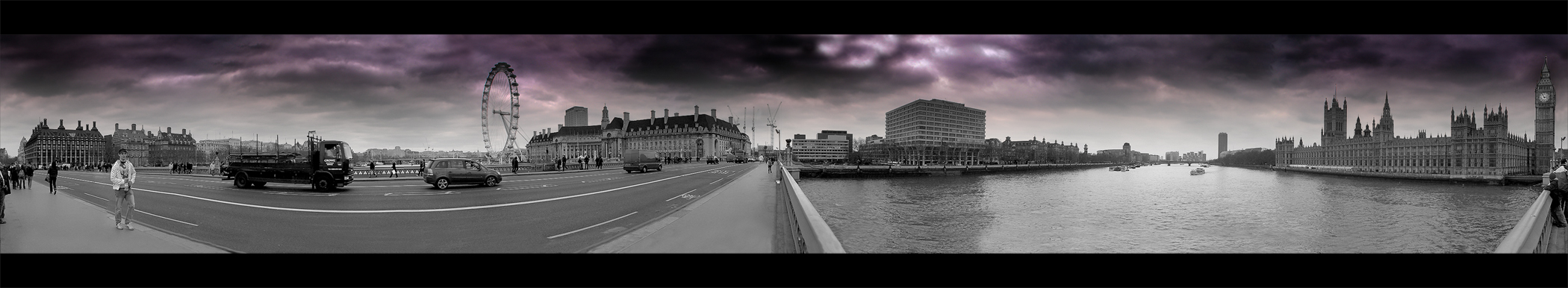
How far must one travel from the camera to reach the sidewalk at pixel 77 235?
274 centimetres

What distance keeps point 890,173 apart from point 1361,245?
1699 inches

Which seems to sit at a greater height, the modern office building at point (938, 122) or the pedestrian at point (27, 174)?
the modern office building at point (938, 122)

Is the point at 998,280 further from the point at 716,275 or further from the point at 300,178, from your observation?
the point at 300,178

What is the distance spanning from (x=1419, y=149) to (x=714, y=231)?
8289 cm

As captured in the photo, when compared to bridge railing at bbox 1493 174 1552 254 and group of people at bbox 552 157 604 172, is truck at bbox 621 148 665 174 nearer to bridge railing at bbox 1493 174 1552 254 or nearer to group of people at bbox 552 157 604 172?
group of people at bbox 552 157 604 172

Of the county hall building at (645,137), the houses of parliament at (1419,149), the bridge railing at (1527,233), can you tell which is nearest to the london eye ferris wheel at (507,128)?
the county hall building at (645,137)

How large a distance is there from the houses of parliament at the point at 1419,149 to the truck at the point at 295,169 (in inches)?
2133

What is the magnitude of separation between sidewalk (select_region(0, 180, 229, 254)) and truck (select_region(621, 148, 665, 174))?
13.8m

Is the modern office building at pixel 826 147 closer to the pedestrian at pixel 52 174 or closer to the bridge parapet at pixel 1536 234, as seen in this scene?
the bridge parapet at pixel 1536 234

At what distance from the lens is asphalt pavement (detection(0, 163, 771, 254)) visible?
397 centimetres

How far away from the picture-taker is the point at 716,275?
90.9 inches

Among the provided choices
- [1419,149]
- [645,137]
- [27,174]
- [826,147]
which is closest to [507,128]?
[645,137]

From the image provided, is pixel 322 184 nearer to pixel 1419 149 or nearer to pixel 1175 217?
pixel 1175 217
